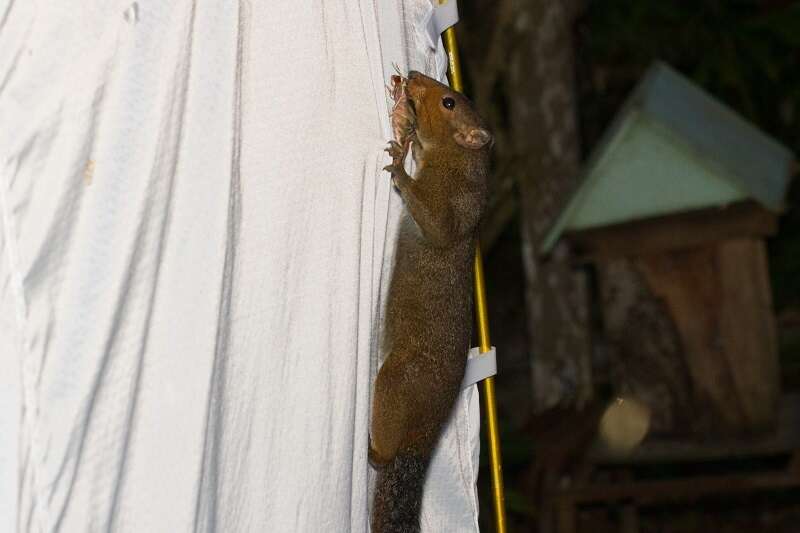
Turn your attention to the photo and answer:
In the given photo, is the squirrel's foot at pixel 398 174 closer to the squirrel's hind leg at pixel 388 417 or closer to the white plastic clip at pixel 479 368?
the squirrel's hind leg at pixel 388 417

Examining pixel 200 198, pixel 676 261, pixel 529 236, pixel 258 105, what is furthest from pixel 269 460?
pixel 529 236

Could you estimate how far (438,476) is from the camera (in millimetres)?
3055

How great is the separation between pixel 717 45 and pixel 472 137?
577 centimetres

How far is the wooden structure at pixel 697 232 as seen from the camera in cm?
521

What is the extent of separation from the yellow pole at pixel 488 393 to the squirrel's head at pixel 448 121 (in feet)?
0.31

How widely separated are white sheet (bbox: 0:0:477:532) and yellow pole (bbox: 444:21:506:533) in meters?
0.48

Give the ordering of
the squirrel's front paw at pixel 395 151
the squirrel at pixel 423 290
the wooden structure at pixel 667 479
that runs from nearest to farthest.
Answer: the squirrel's front paw at pixel 395 151 → the squirrel at pixel 423 290 → the wooden structure at pixel 667 479

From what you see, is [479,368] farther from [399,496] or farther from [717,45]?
[717,45]

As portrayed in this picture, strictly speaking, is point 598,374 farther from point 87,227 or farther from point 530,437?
point 87,227

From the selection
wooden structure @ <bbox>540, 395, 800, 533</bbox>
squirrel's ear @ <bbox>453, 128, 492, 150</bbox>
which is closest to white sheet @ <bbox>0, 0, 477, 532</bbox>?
squirrel's ear @ <bbox>453, 128, 492, 150</bbox>

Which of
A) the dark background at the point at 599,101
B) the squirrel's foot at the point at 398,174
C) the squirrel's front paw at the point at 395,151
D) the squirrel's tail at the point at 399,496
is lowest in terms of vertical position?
the squirrel's tail at the point at 399,496

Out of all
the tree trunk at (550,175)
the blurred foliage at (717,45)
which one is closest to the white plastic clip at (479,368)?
the tree trunk at (550,175)

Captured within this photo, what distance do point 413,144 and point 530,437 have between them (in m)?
3.11

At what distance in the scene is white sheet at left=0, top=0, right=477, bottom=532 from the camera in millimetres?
2068
